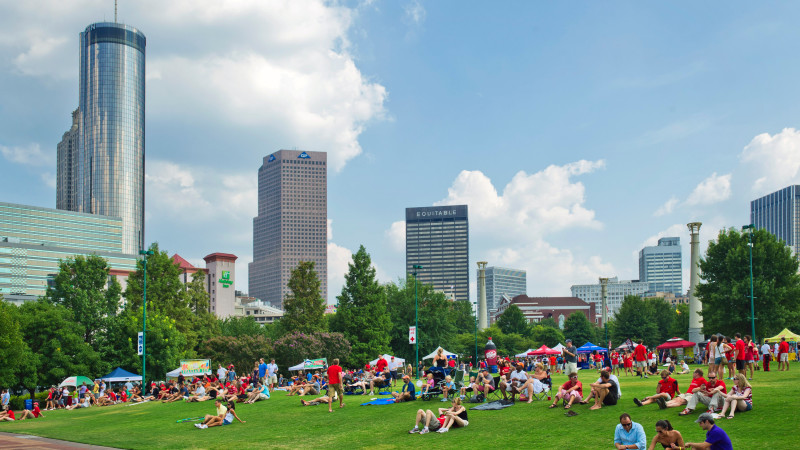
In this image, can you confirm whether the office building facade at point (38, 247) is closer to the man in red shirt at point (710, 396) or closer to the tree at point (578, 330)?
the tree at point (578, 330)

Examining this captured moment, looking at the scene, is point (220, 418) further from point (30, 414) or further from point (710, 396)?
point (710, 396)

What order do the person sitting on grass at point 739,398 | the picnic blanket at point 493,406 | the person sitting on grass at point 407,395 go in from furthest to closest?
the person sitting on grass at point 407,395
the picnic blanket at point 493,406
the person sitting on grass at point 739,398

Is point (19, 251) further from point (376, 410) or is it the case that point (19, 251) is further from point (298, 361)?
point (376, 410)

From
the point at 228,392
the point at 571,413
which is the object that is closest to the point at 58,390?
the point at 228,392

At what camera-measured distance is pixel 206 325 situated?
75.2 m

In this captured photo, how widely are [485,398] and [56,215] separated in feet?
642

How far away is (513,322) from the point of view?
370ft

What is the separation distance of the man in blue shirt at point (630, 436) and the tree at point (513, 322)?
101m

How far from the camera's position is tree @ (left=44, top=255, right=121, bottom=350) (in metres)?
51.2

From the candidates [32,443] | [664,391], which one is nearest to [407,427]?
[664,391]

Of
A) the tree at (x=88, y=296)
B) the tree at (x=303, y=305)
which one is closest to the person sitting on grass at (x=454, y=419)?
the tree at (x=88, y=296)

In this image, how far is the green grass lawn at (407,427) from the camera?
1505cm

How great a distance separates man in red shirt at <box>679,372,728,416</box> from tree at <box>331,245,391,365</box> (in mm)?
42230

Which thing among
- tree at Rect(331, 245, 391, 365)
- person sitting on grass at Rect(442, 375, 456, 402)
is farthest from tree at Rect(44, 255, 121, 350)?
person sitting on grass at Rect(442, 375, 456, 402)
